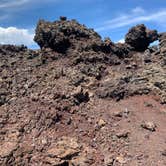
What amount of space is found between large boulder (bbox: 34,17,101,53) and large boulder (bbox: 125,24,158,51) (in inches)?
138

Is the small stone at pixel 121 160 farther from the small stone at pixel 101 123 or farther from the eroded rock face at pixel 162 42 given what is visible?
the eroded rock face at pixel 162 42

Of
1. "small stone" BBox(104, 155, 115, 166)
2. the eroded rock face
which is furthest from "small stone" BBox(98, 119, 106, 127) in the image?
the eroded rock face

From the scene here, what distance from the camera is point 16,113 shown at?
2472 centimetres

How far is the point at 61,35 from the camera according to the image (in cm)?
3064

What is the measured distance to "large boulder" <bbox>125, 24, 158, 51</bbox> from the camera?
33.8 metres

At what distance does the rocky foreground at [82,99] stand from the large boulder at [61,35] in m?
0.07

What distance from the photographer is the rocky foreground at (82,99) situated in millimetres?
22062

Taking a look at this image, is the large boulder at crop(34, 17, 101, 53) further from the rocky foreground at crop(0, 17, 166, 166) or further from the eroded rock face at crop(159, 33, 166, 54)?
the eroded rock face at crop(159, 33, 166, 54)

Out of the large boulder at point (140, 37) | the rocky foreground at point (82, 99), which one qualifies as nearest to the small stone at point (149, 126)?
the rocky foreground at point (82, 99)

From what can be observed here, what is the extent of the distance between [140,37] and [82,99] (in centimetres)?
993

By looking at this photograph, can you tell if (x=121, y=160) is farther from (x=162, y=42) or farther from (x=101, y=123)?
(x=162, y=42)

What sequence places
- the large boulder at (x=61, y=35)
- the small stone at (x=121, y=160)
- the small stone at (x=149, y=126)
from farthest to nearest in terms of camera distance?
the large boulder at (x=61, y=35) < the small stone at (x=149, y=126) < the small stone at (x=121, y=160)

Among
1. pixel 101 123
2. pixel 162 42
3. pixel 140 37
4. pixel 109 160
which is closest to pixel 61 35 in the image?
pixel 140 37

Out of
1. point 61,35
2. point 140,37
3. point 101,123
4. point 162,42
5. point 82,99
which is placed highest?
point 61,35
